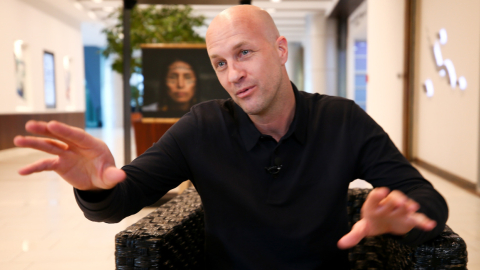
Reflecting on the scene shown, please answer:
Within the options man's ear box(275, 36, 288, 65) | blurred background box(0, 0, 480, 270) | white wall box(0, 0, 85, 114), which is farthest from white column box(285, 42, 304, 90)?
man's ear box(275, 36, 288, 65)

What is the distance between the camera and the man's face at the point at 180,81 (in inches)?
150

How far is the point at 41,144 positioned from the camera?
2.32 ft

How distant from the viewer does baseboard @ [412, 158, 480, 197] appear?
13.7 feet

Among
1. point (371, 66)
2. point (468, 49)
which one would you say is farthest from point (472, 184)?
point (371, 66)

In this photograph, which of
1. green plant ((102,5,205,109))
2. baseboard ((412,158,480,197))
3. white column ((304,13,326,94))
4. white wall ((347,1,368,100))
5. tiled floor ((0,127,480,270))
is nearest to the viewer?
tiled floor ((0,127,480,270))

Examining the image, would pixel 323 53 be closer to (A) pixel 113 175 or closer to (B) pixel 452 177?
(B) pixel 452 177

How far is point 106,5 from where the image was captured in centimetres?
1111

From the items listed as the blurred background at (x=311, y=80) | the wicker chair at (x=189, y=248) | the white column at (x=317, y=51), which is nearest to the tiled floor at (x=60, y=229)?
the blurred background at (x=311, y=80)

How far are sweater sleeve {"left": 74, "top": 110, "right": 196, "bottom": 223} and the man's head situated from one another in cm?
16

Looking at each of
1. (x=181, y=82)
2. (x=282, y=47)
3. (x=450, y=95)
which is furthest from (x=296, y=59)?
(x=282, y=47)

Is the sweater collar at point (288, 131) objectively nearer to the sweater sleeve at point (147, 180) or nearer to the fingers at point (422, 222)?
the sweater sleeve at point (147, 180)

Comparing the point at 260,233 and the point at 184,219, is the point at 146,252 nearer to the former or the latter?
the point at 184,219

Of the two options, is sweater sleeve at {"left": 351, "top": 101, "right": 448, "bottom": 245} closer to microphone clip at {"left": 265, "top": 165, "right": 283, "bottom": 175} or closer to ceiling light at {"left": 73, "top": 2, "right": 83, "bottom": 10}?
microphone clip at {"left": 265, "top": 165, "right": 283, "bottom": 175}

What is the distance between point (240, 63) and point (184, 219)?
0.44 m
